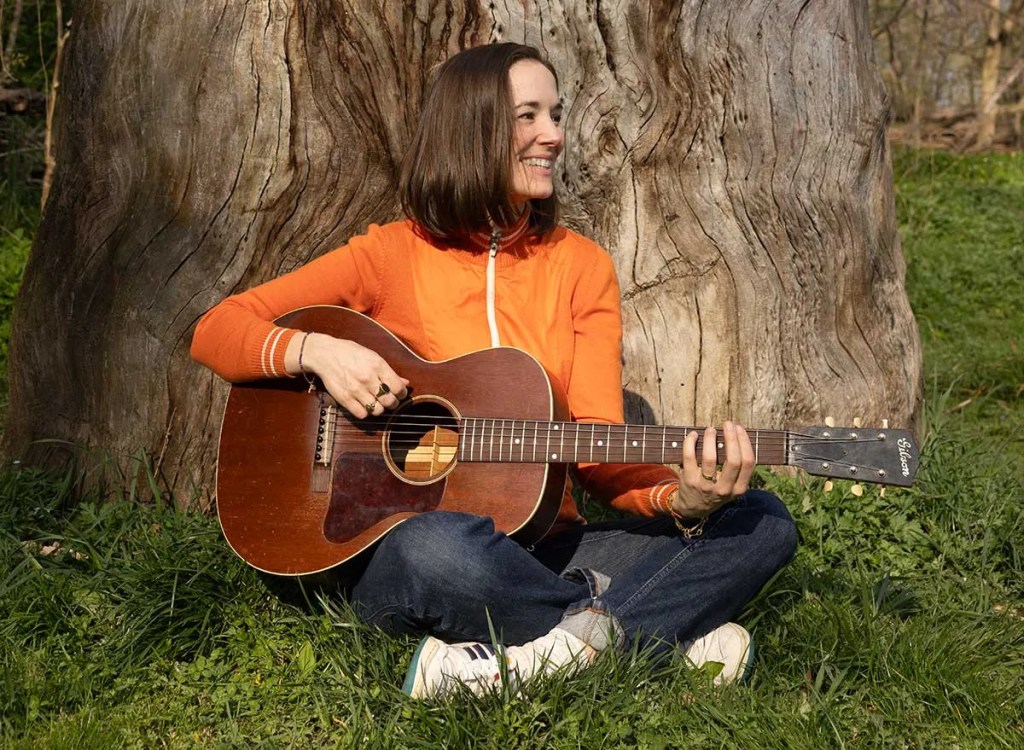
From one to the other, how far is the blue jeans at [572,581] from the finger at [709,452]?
0.29 m

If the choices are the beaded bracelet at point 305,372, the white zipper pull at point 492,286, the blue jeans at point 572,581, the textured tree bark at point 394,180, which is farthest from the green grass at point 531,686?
the white zipper pull at point 492,286

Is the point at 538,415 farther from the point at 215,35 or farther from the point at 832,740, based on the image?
the point at 215,35

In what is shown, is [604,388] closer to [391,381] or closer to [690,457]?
[690,457]

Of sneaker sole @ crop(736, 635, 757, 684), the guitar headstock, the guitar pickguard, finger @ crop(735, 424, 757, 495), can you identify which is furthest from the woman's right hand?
sneaker sole @ crop(736, 635, 757, 684)

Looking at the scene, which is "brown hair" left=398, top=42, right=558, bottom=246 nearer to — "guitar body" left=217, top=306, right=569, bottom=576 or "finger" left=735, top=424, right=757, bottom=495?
"guitar body" left=217, top=306, right=569, bottom=576

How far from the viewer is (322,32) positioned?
10.9 ft

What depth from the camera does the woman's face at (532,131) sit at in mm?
2965

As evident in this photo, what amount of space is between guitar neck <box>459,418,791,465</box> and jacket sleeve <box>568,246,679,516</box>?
25 centimetres

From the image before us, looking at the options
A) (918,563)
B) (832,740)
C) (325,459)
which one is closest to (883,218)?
(918,563)

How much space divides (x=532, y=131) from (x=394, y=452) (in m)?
0.99

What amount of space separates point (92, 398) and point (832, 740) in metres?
2.52

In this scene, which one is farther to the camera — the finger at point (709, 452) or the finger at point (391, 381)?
the finger at point (391, 381)

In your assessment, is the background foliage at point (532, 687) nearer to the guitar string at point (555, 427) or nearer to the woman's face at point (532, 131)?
the guitar string at point (555, 427)

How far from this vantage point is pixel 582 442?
259 cm
